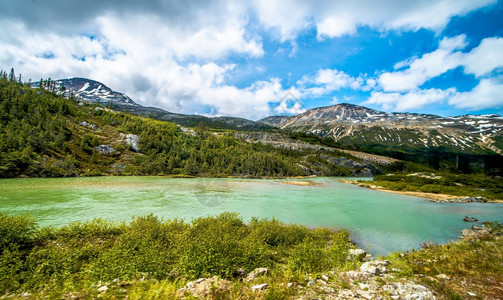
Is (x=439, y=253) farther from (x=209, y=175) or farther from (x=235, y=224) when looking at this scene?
(x=209, y=175)

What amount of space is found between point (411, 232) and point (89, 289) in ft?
91.4

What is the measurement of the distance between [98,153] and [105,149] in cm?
529

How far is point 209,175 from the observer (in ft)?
375

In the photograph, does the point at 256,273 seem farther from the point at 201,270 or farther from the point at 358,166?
the point at 358,166

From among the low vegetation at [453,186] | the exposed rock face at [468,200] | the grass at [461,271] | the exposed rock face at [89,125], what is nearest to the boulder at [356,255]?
the grass at [461,271]

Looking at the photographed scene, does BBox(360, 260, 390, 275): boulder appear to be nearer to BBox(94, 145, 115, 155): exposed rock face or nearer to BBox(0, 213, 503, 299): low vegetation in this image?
BBox(0, 213, 503, 299): low vegetation

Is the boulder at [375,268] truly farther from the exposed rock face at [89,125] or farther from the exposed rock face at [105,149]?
the exposed rock face at [89,125]

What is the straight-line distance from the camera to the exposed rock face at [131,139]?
426 ft

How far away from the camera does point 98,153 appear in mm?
109188

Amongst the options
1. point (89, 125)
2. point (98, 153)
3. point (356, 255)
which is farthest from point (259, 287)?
point (89, 125)

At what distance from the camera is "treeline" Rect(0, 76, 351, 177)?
267 feet

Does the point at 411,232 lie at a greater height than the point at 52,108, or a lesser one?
lesser

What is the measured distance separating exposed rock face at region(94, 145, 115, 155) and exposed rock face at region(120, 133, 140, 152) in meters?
12.7

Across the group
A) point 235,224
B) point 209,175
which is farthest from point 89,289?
point 209,175
